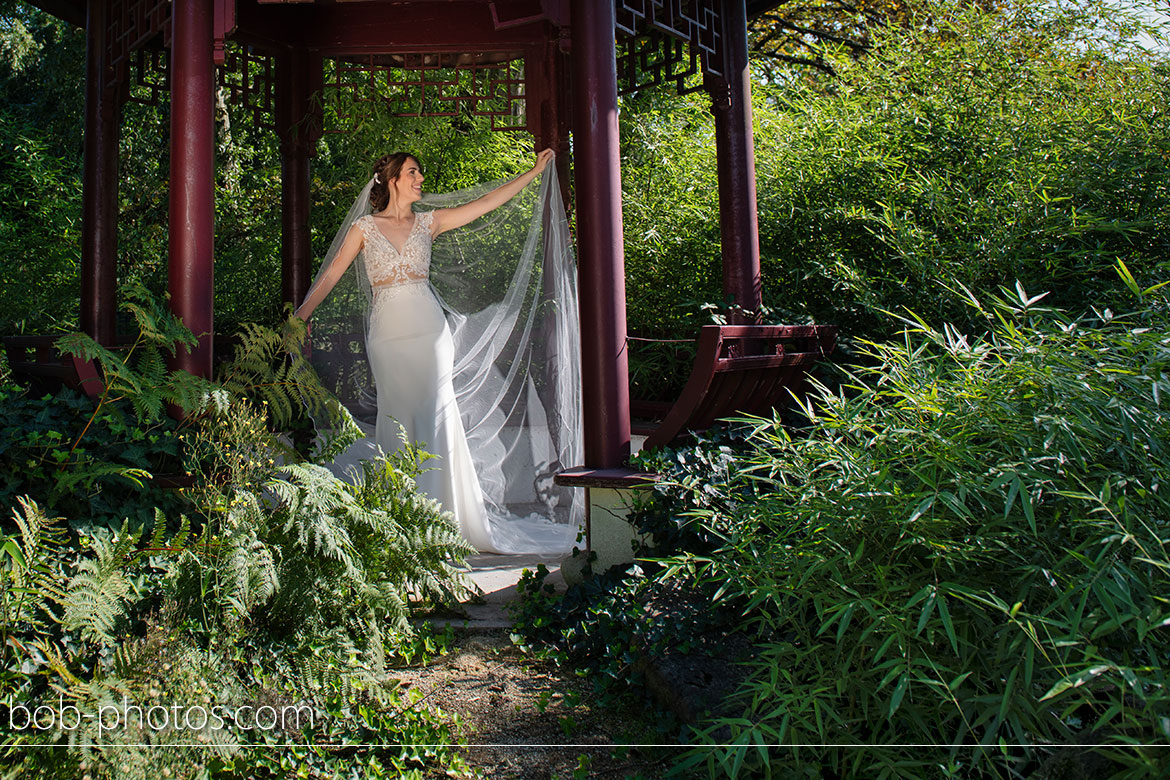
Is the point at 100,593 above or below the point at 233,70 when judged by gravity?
below

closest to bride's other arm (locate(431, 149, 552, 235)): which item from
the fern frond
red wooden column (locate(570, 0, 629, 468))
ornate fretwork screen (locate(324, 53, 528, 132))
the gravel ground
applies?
ornate fretwork screen (locate(324, 53, 528, 132))

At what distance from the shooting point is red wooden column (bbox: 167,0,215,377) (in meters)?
3.14

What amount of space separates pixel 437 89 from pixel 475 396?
2.08m

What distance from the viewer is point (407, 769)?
206cm

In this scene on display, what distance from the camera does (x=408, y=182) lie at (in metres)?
4.30

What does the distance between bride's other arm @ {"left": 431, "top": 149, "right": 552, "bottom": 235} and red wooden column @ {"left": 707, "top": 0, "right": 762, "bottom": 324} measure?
82 centimetres

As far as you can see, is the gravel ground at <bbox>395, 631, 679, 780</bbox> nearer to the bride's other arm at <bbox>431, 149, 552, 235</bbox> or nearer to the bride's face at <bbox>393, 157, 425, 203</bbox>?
the bride's other arm at <bbox>431, 149, 552, 235</bbox>

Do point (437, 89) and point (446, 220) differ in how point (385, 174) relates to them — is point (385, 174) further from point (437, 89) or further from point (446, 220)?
point (437, 89)

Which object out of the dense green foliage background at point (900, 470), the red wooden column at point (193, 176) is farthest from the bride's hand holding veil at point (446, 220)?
the dense green foliage background at point (900, 470)

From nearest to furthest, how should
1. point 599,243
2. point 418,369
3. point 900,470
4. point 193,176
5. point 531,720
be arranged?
point 900,470, point 531,720, point 193,176, point 599,243, point 418,369

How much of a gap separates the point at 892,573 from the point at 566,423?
87.1 inches

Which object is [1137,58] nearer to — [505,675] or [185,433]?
[505,675]

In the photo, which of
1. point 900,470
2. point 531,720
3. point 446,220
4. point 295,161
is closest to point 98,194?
point 295,161

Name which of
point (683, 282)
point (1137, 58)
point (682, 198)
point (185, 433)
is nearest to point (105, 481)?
point (185, 433)
